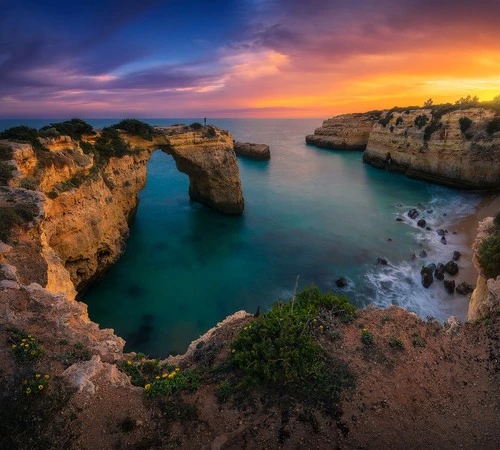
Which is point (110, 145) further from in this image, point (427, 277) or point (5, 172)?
point (427, 277)

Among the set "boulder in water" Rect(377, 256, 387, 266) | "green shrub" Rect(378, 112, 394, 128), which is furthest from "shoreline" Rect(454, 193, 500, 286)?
"green shrub" Rect(378, 112, 394, 128)

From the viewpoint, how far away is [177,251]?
2319 centimetres

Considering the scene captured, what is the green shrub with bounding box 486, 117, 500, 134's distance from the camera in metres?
35.9

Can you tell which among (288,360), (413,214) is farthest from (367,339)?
(413,214)

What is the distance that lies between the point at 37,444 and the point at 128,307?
12251 mm

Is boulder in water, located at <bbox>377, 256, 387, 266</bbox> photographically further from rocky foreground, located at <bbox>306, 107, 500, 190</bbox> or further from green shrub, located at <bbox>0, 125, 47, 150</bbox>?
rocky foreground, located at <bbox>306, 107, 500, 190</bbox>

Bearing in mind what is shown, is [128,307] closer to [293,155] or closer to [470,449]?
[470,449]

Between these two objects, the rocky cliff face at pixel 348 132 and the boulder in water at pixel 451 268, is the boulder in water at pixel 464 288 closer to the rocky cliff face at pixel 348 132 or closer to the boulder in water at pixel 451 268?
the boulder in water at pixel 451 268

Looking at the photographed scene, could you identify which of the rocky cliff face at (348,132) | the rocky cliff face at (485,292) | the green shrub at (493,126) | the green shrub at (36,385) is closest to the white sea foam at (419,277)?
the rocky cliff face at (485,292)

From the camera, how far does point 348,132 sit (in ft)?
232

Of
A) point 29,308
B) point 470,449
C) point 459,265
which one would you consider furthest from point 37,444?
point 459,265

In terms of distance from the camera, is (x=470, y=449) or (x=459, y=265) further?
(x=459, y=265)

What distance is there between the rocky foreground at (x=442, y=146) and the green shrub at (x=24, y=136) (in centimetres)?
4313

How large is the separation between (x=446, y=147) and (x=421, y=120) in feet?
23.7
